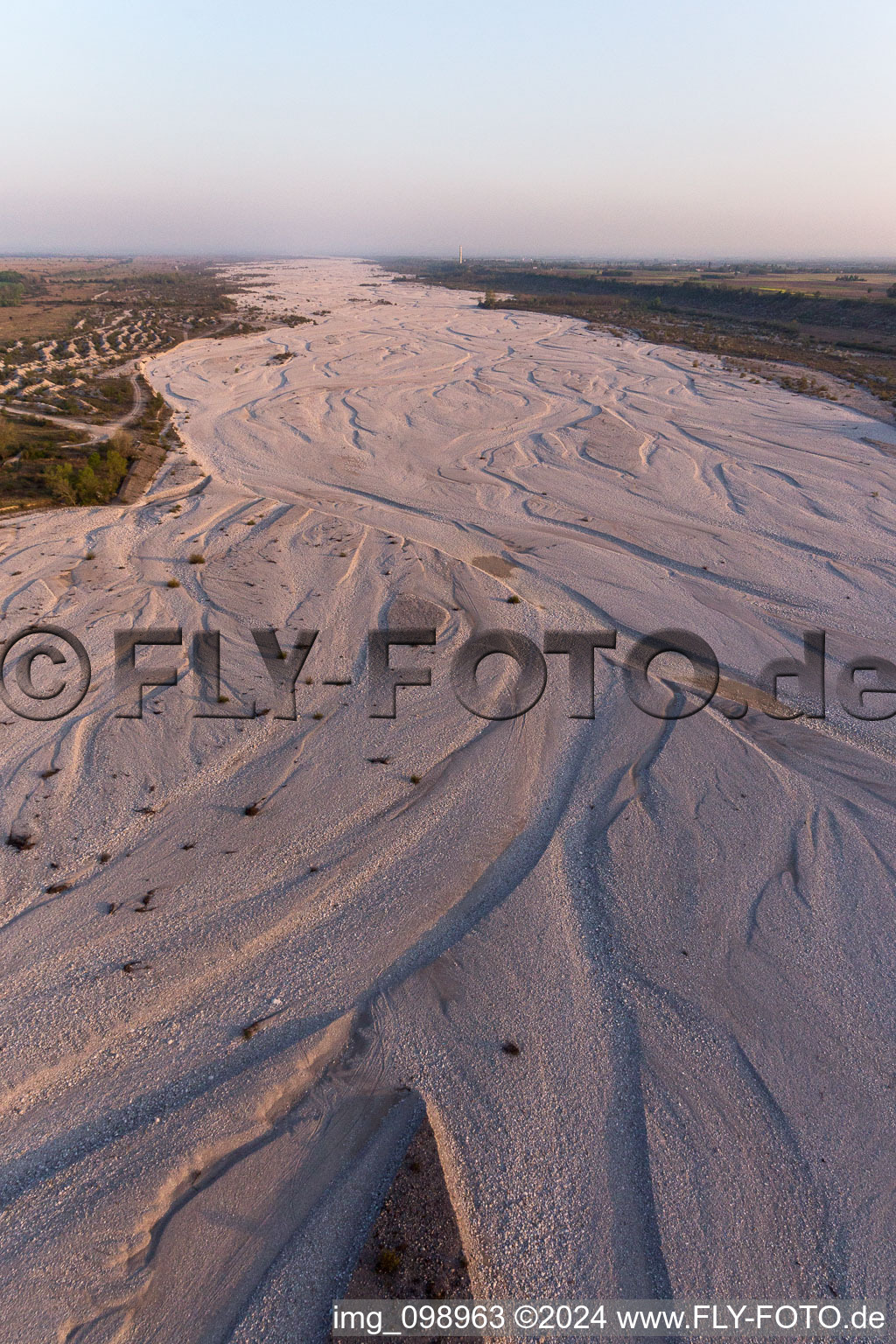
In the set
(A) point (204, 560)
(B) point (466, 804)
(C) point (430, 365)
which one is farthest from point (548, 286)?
(B) point (466, 804)

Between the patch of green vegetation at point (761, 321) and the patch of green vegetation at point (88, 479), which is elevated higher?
the patch of green vegetation at point (761, 321)

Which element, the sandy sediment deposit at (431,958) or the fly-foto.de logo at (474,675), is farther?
the fly-foto.de logo at (474,675)

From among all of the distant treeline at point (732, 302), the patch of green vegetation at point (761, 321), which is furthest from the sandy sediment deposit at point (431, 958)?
the distant treeline at point (732, 302)

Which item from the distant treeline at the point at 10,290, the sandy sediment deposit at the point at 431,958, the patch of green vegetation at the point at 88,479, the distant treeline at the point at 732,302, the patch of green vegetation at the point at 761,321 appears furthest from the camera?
the distant treeline at the point at 10,290

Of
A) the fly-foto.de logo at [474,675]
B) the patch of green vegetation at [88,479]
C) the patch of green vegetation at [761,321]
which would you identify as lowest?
the fly-foto.de logo at [474,675]

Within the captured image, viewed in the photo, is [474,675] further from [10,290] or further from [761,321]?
[10,290]

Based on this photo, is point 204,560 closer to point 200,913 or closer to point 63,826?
point 63,826

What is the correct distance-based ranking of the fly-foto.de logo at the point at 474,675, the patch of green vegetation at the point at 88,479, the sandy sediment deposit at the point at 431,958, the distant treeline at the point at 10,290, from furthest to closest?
the distant treeline at the point at 10,290
the patch of green vegetation at the point at 88,479
the fly-foto.de logo at the point at 474,675
the sandy sediment deposit at the point at 431,958

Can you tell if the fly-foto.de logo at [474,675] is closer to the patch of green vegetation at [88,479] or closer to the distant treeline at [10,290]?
the patch of green vegetation at [88,479]

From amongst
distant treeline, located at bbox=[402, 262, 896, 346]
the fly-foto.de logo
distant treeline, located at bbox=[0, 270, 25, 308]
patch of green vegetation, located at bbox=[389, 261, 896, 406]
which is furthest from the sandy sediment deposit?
distant treeline, located at bbox=[0, 270, 25, 308]
